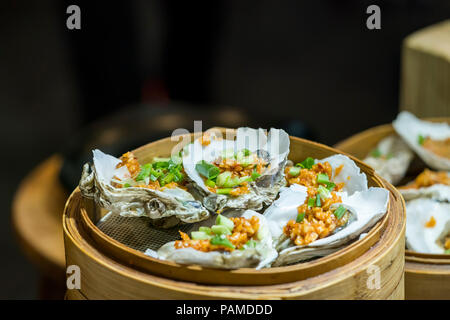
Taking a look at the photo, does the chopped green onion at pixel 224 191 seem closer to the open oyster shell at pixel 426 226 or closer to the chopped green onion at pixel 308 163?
the chopped green onion at pixel 308 163

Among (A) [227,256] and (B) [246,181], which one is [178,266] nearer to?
(A) [227,256]

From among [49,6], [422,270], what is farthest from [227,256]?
[49,6]

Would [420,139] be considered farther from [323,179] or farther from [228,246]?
[228,246]

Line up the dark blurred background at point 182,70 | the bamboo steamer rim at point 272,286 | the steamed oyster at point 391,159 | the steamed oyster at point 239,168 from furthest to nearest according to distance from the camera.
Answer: the dark blurred background at point 182,70, the steamed oyster at point 391,159, the steamed oyster at point 239,168, the bamboo steamer rim at point 272,286

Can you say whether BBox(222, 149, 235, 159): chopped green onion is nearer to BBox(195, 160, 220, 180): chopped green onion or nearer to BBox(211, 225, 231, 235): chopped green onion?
BBox(195, 160, 220, 180): chopped green onion

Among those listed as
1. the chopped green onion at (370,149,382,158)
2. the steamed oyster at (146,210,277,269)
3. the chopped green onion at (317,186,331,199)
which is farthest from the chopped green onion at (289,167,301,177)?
the chopped green onion at (370,149,382,158)

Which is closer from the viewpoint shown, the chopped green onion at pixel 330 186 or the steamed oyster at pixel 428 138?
the chopped green onion at pixel 330 186

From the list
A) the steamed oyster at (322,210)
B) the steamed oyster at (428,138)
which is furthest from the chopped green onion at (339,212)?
the steamed oyster at (428,138)
